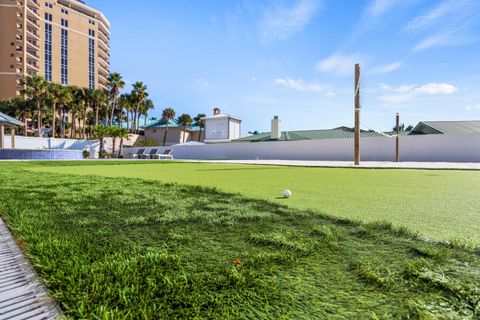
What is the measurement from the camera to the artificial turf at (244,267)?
133 centimetres

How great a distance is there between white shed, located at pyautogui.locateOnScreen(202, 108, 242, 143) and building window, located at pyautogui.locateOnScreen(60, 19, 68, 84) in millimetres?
45468

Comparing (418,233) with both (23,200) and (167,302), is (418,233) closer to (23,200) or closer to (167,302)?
(167,302)

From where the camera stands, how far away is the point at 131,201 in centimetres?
416

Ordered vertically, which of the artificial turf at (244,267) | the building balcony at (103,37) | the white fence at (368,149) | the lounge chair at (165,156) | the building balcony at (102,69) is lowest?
the artificial turf at (244,267)

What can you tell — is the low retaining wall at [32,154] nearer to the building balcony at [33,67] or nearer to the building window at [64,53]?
the building balcony at [33,67]

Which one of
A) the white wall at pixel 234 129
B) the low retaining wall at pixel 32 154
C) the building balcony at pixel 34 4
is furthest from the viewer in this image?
the building balcony at pixel 34 4

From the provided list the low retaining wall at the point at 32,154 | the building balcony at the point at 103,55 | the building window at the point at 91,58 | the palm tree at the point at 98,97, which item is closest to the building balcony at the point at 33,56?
the building window at the point at 91,58

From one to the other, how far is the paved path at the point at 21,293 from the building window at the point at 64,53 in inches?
2927

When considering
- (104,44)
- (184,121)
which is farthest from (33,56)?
(184,121)

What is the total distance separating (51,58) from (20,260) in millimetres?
75515

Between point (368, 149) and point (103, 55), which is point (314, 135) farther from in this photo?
point (103, 55)

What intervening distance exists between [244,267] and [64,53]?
256ft

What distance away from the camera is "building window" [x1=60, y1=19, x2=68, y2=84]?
6216 cm

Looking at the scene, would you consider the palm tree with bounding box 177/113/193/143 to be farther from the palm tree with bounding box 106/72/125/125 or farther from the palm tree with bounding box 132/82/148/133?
the palm tree with bounding box 106/72/125/125
